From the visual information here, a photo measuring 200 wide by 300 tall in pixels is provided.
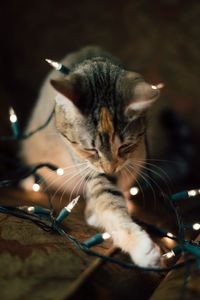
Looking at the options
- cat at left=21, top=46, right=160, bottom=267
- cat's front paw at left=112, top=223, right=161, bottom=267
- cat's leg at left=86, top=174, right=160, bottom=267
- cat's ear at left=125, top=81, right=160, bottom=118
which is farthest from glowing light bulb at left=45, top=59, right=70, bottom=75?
cat's front paw at left=112, top=223, right=161, bottom=267

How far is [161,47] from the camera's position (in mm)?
1703

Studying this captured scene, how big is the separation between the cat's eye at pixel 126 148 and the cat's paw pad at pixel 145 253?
25 cm

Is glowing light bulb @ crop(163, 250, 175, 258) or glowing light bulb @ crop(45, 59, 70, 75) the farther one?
glowing light bulb @ crop(45, 59, 70, 75)

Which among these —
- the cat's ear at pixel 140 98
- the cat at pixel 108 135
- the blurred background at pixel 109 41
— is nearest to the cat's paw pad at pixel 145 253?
the cat at pixel 108 135

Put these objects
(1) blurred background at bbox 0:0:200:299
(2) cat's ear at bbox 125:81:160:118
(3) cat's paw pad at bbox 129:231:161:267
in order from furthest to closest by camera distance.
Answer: (1) blurred background at bbox 0:0:200:299, (2) cat's ear at bbox 125:81:160:118, (3) cat's paw pad at bbox 129:231:161:267

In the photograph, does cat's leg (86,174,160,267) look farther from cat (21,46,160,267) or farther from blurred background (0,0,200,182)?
blurred background (0,0,200,182)

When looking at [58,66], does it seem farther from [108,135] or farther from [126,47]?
[126,47]

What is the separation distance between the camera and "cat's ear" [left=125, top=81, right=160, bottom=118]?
1008 millimetres

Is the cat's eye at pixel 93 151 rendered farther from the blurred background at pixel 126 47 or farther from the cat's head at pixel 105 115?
the blurred background at pixel 126 47

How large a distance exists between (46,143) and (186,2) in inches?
31.2

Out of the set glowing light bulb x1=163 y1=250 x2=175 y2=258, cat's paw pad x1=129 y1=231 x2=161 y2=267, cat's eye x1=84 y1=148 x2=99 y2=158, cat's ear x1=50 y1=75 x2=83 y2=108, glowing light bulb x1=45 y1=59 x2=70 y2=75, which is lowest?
glowing light bulb x1=163 y1=250 x2=175 y2=258

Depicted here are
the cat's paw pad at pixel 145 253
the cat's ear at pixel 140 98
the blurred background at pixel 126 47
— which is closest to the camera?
the cat's paw pad at pixel 145 253

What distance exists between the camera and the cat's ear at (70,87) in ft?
3.10

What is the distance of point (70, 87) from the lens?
3.23 feet
